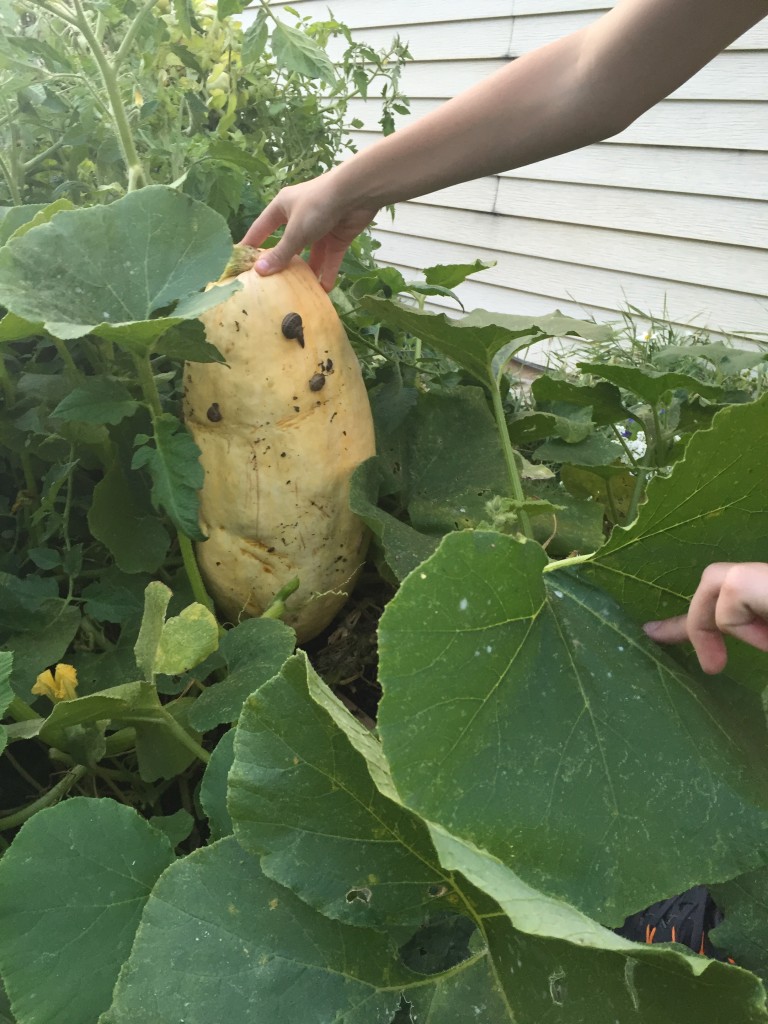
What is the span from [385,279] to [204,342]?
1.15ft

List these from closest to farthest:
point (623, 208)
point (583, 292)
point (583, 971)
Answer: point (583, 971)
point (623, 208)
point (583, 292)

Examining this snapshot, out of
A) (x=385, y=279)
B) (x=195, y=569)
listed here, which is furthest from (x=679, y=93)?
(x=195, y=569)

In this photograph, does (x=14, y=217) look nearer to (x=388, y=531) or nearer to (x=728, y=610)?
(x=388, y=531)

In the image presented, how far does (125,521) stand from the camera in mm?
669

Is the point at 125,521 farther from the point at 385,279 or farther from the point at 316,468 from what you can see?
the point at 385,279

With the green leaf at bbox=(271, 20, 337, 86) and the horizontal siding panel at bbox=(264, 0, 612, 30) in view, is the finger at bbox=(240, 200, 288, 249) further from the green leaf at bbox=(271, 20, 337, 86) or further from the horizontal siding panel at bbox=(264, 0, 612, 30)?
the horizontal siding panel at bbox=(264, 0, 612, 30)

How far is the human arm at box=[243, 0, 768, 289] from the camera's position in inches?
25.8

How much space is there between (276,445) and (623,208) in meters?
1.81

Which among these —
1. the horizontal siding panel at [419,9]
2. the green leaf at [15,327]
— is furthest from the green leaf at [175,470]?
the horizontal siding panel at [419,9]

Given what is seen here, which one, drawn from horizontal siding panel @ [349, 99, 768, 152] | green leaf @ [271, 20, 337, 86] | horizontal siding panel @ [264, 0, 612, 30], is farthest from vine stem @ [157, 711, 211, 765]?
horizontal siding panel @ [264, 0, 612, 30]

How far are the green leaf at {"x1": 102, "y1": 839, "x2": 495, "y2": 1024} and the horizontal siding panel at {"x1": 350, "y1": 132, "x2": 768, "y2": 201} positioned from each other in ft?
6.63

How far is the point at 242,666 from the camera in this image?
0.58 m

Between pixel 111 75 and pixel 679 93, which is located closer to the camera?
pixel 111 75

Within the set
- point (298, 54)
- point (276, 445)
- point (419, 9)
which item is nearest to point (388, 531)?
point (276, 445)
